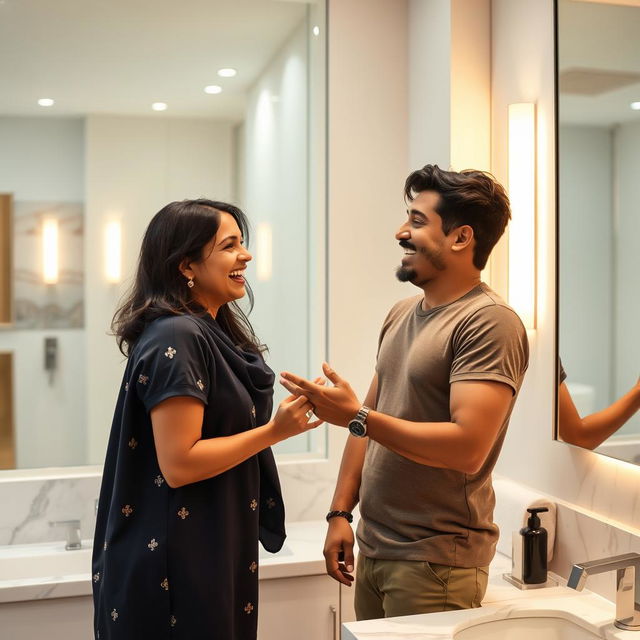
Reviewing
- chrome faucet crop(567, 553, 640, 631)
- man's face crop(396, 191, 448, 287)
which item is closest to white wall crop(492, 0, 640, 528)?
chrome faucet crop(567, 553, 640, 631)

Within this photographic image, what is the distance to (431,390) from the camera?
157 cm

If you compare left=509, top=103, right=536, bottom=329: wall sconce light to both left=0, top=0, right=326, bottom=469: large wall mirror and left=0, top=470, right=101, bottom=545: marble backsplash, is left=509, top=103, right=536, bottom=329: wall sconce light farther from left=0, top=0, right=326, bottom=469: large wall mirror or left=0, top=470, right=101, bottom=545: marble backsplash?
left=0, top=470, right=101, bottom=545: marble backsplash

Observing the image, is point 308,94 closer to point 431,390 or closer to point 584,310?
point 584,310

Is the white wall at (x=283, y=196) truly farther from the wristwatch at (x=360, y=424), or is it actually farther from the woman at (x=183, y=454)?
the wristwatch at (x=360, y=424)

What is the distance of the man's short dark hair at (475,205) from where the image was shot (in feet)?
5.22

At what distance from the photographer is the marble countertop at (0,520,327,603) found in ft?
6.54

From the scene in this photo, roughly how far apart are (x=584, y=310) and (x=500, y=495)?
Result: 56 cm

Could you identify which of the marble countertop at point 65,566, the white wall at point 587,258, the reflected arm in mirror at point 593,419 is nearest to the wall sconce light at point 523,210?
the white wall at point 587,258

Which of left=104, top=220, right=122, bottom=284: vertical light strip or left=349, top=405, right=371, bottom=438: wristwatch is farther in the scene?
left=104, top=220, right=122, bottom=284: vertical light strip

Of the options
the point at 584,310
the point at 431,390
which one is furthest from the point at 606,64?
the point at 431,390

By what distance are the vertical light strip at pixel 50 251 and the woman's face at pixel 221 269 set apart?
948 mm

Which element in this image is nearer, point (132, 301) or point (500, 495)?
point (132, 301)

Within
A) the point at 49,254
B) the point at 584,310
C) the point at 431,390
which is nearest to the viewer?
the point at 431,390

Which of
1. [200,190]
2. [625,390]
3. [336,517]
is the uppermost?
[200,190]
